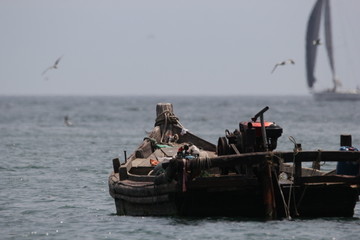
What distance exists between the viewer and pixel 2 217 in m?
22.3

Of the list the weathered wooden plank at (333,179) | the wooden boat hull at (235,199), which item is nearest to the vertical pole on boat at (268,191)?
the wooden boat hull at (235,199)

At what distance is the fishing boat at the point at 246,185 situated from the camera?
19.2 metres

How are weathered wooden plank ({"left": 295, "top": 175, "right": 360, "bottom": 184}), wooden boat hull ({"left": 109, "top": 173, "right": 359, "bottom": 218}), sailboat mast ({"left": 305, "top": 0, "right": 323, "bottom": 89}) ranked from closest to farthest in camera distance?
wooden boat hull ({"left": 109, "top": 173, "right": 359, "bottom": 218}) → weathered wooden plank ({"left": 295, "top": 175, "right": 360, "bottom": 184}) → sailboat mast ({"left": 305, "top": 0, "right": 323, "bottom": 89})

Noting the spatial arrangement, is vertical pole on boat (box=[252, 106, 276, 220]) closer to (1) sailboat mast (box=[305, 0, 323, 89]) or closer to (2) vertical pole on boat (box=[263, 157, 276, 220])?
(2) vertical pole on boat (box=[263, 157, 276, 220])

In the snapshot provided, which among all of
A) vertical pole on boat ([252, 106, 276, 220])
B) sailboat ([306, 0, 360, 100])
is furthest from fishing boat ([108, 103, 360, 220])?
sailboat ([306, 0, 360, 100])

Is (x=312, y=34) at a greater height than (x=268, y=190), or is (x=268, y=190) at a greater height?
(x=312, y=34)

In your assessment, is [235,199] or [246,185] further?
[235,199]

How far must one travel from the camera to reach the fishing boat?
19.2m

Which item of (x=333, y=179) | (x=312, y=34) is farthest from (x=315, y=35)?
(x=333, y=179)

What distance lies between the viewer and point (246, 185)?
19328mm

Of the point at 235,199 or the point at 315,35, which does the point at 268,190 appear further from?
the point at 315,35

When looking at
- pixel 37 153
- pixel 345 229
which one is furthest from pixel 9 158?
pixel 345 229

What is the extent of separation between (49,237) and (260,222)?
15.0ft

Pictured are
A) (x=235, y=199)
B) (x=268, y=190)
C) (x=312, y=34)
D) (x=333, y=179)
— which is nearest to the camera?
(x=268, y=190)
